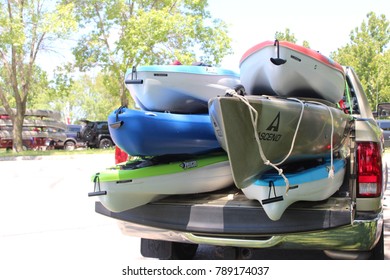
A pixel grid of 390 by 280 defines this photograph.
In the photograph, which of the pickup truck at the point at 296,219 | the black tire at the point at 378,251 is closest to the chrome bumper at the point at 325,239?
the pickup truck at the point at 296,219

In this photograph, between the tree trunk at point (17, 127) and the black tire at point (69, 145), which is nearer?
the tree trunk at point (17, 127)

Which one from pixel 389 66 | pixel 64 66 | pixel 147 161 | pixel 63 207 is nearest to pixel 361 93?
pixel 147 161

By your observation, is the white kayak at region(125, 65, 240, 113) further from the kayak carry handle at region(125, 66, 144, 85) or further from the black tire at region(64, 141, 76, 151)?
the black tire at region(64, 141, 76, 151)

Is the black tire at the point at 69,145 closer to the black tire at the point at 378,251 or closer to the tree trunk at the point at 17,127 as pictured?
the tree trunk at the point at 17,127

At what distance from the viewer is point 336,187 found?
11.2 ft

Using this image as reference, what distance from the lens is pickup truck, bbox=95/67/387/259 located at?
3.22m

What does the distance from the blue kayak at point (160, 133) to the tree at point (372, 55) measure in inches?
1392

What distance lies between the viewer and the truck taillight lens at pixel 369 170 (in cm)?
340

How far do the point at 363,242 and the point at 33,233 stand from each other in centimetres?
422

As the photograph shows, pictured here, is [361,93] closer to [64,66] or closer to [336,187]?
[336,187]

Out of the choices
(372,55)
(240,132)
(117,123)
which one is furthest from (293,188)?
(372,55)

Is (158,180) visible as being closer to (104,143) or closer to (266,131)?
(266,131)

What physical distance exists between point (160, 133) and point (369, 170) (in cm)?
147

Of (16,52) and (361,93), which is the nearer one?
(361,93)
